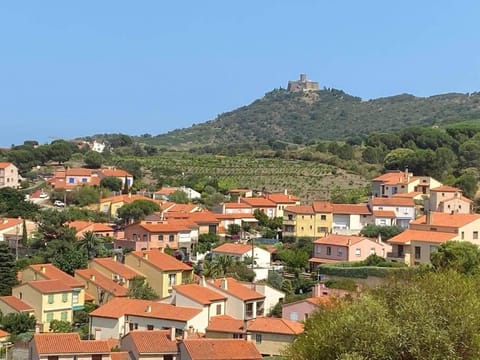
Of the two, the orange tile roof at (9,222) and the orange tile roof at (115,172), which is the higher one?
the orange tile roof at (115,172)

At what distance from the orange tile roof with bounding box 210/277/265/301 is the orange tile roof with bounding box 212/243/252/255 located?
897cm

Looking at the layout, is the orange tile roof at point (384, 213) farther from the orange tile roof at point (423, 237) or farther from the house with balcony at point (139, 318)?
the house with balcony at point (139, 318)

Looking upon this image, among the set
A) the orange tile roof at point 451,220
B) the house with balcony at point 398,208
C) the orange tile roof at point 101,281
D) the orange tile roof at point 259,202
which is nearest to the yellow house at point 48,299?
the orange tile roof at point 101,281

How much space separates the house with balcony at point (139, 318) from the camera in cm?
3516

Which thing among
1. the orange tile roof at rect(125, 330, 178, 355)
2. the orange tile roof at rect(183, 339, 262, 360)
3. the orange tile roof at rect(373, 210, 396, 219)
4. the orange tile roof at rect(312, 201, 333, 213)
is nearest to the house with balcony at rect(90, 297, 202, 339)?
the orange tile roof at rect(125, 330, 178, 355)

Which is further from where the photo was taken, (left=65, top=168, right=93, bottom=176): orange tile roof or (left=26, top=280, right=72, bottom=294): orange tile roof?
(left=65, top=168, right=93, bottom=176): orange tile roof

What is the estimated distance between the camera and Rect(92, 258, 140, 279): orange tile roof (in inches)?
1754

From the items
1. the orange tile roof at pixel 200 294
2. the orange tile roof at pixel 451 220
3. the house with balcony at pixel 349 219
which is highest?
the orange tile roof at pixel 451 220

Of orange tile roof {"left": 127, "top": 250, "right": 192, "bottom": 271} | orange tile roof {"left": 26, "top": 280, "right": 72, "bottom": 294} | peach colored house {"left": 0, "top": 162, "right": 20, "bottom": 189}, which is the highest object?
peach colored house {"left": 0, "top": 162, "right": 20, "bottom": 189}

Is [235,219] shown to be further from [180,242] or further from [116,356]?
[116,356]

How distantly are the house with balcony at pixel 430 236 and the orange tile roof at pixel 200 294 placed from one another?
12.4 m

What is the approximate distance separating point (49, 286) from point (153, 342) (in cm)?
1134

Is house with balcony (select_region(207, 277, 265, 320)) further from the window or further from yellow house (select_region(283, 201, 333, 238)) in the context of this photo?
yellow house (select_region(283, 201, 333, 238))

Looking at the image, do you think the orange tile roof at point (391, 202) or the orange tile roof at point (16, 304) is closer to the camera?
the orange tile roof at point (16, 304)
